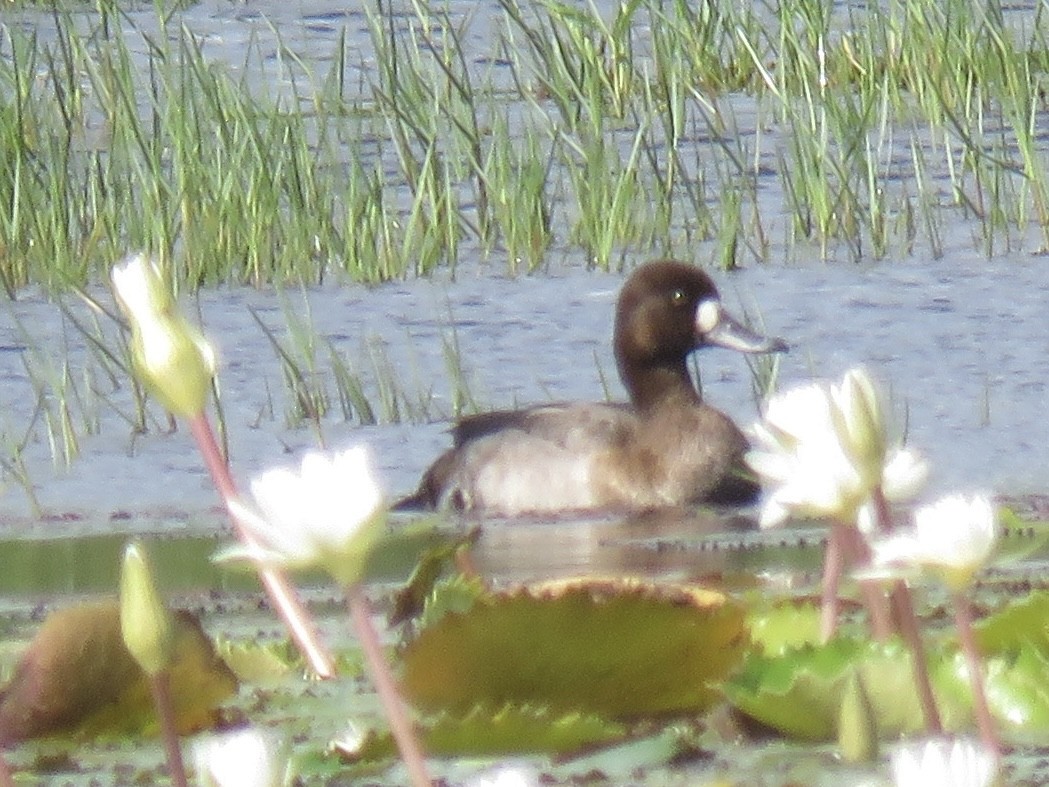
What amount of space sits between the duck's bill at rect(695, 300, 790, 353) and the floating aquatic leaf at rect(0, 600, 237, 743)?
405 centimetres

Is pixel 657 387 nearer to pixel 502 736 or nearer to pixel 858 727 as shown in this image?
pixel 502 736

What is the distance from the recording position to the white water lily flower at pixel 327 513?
1449 millimetres

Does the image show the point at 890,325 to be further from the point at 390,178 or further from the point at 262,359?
the point at 390,178

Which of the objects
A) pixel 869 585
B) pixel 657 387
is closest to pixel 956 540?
pixel 869 585

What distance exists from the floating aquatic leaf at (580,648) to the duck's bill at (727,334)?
3.95m

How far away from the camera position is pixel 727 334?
6793 mm

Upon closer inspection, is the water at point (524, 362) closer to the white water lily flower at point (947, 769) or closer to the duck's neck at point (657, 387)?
the duck's neck at point (657, 387)

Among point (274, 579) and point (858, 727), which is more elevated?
point (274, 579)

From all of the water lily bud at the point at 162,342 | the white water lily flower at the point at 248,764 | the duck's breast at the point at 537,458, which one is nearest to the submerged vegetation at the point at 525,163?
the duck's breast at the point at 537,458

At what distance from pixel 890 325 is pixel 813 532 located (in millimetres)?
2542

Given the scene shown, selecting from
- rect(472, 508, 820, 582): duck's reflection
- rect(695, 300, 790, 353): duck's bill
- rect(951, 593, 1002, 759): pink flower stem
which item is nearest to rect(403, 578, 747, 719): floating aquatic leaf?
rect(951, 593, 1002, 759): pink flower stem

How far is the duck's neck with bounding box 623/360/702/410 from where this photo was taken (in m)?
7.24

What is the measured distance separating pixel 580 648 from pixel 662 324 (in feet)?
15.3

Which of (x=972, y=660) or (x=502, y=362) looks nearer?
(x=972, y=660)
